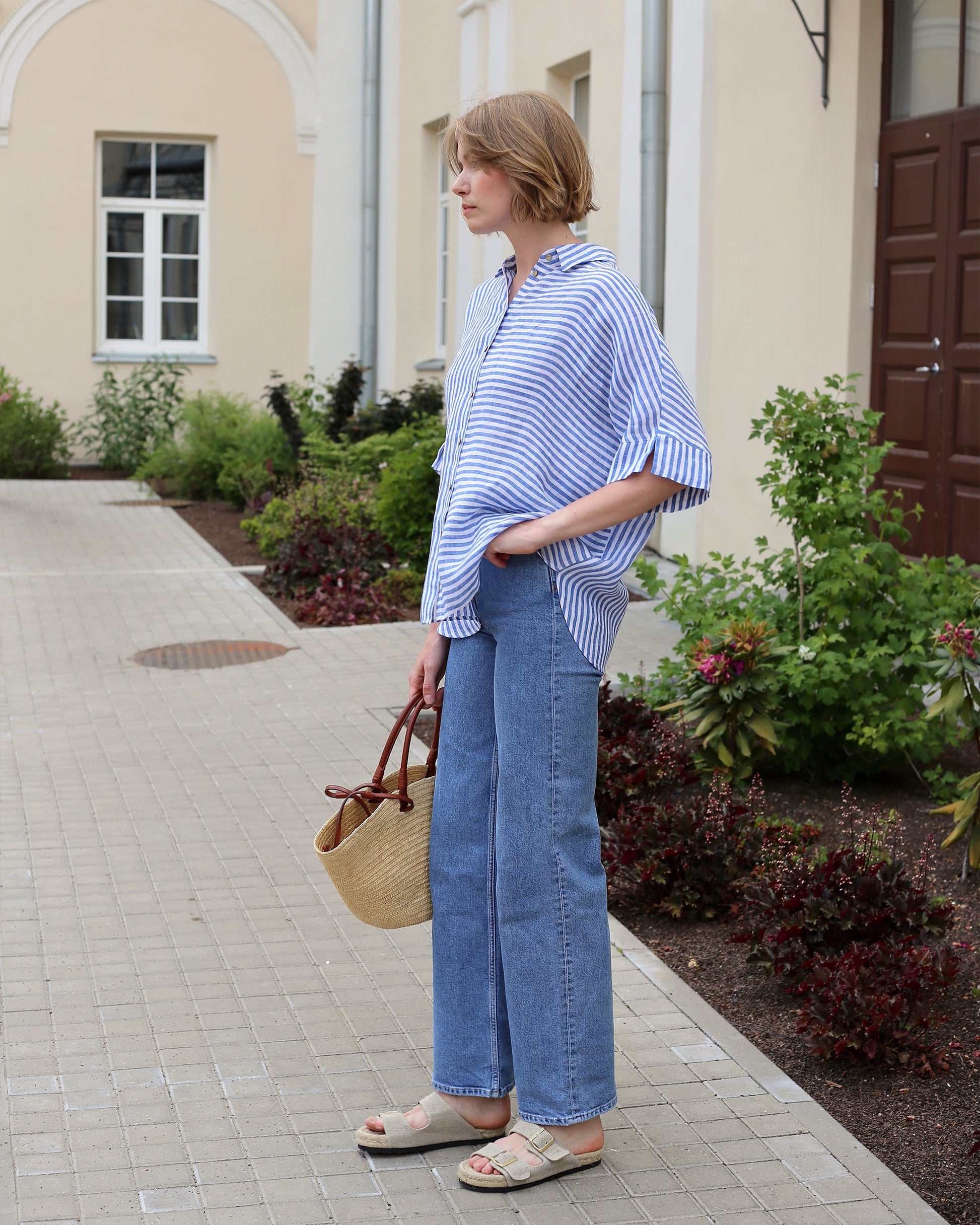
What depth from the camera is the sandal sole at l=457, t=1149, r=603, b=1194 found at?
111 inches

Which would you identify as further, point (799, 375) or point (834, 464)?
point (799, 375)

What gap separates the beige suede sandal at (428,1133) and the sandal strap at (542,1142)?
0.48 feet

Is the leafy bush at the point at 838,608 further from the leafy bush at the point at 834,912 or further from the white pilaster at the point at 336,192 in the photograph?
the white pilaster at the point at 336,192

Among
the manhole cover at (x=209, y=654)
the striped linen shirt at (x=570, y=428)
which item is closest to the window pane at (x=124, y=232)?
the manhole cover at (x=209, y=654)

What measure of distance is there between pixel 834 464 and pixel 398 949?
232 centimetres

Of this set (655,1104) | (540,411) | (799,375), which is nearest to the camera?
(540,411)

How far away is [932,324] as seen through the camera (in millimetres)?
7980

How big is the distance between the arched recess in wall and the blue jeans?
51.7 ft

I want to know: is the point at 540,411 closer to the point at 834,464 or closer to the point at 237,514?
the point at 834,464

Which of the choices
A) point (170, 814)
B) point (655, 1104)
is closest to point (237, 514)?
point (170, 814)

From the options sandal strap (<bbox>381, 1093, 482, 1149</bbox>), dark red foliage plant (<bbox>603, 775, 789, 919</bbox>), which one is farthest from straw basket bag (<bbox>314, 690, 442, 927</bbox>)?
dark red foliage plant (<bbox>603, 775, 789, 919</bbox>)

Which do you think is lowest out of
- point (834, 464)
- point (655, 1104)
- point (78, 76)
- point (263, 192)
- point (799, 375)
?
point (655, 1104)

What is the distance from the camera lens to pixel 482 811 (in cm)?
283

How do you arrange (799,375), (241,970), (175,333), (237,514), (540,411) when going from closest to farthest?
(540,411) < (241,970) < (799,375) < (237,514) < (175,333)
